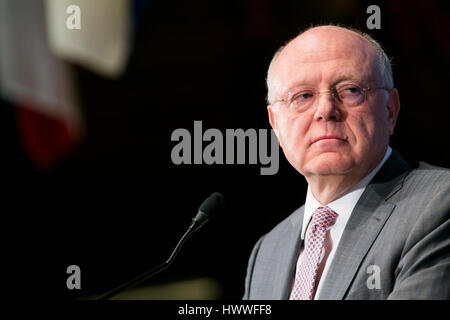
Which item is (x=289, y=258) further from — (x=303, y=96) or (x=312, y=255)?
(x=303, y=96)

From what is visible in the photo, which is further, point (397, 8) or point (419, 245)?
point (397, 8)

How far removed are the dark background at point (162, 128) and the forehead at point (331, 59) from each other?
0.52 meters

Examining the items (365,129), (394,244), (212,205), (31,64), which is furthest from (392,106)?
(31,64)

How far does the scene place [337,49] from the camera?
4.57ft

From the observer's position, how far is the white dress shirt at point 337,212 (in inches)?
53.2

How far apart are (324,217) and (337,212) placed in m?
0.04

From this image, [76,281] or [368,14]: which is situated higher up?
[368,14]

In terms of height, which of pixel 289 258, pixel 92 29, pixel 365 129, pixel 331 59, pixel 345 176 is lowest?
pixel 289 258

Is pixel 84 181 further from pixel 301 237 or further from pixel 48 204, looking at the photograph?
pixel 301 237

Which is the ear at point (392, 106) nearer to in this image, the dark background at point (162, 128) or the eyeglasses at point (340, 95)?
the eyeglasses at point (340, 95)

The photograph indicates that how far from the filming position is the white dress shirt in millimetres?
1351

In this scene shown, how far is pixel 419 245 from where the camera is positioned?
118cm

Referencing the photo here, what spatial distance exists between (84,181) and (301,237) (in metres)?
2.76
